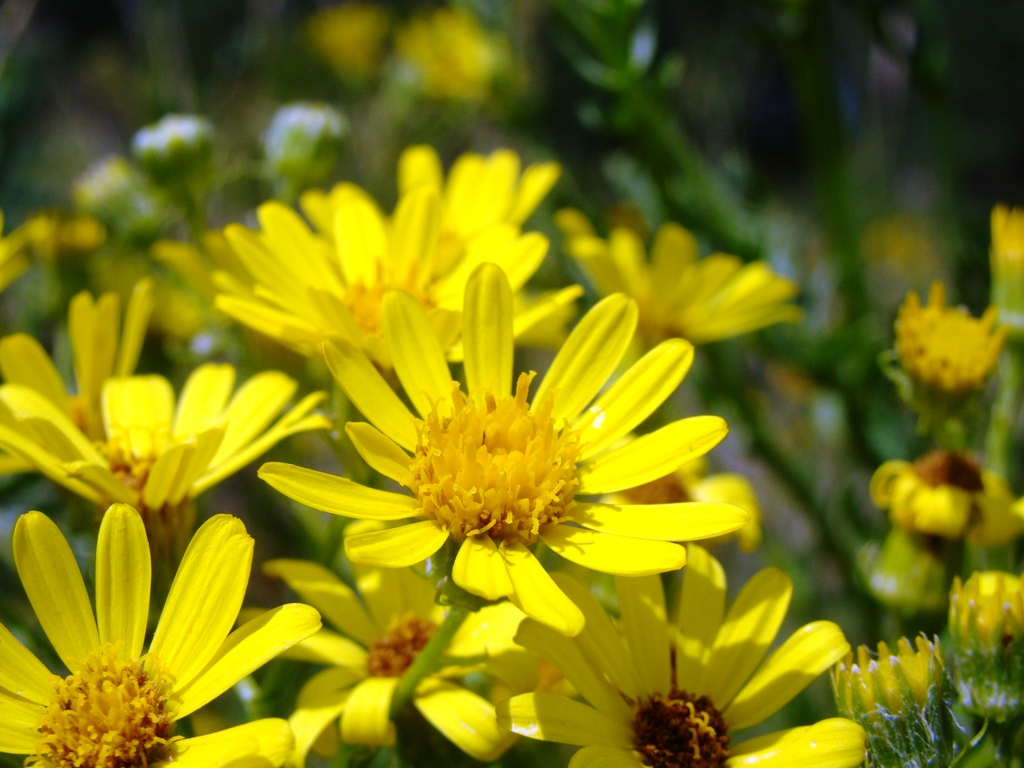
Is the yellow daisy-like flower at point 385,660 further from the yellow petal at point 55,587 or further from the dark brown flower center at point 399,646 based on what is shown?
the yellow petal at point 55,587

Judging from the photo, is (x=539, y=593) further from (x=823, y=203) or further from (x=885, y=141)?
(x=885, y=141)

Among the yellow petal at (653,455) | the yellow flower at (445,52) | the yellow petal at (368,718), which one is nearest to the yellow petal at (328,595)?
the yellow petal at (368,718)

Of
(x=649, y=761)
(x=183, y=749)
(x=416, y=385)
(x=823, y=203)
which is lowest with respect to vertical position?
(x=649, y=761)

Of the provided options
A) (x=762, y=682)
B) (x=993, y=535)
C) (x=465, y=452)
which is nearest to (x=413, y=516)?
(x=465, y=452)

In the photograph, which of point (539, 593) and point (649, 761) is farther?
point (649, 761)

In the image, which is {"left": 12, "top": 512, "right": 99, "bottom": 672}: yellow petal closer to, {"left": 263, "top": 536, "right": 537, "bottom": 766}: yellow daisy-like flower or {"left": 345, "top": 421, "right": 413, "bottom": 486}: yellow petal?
{"left": 263, "top": 536, "right": 537, "bottom": 766}: yellow daisy-like flower

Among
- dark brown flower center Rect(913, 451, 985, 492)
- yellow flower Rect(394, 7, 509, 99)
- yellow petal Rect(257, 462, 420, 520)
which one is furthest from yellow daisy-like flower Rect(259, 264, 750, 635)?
yellow flower Rect(394, 7, 509, 99)
